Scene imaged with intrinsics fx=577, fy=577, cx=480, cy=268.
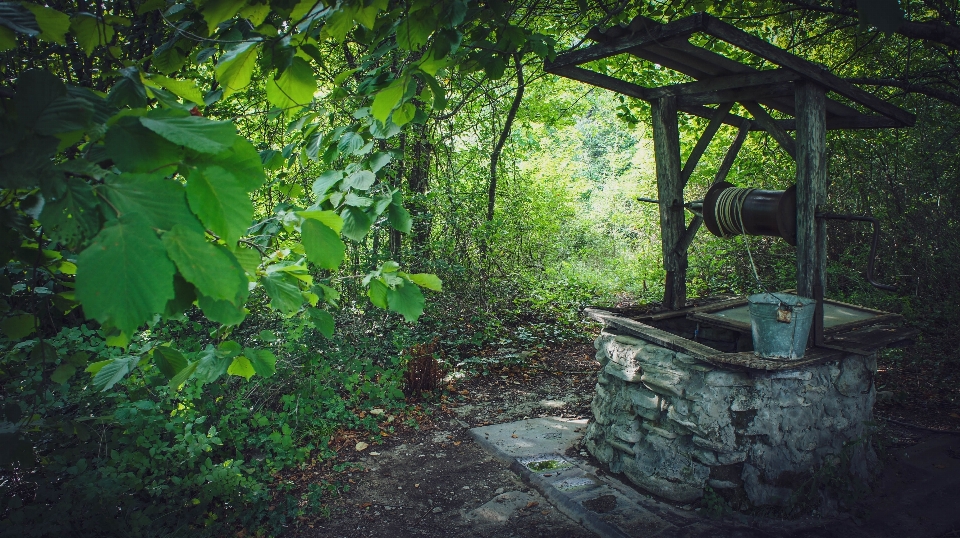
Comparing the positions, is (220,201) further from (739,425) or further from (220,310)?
(739,425)

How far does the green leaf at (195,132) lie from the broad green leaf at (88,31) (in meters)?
A: 0.95

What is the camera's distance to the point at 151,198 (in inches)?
30.3

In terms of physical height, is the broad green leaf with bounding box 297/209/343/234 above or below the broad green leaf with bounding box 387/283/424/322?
above

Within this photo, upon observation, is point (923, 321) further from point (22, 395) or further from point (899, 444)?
point (22, 395)

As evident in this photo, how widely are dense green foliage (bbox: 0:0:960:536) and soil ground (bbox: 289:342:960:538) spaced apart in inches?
10.6

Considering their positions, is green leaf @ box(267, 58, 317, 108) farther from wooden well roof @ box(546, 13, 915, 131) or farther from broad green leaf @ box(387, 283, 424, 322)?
wooden well roof @ box(546, 13, 915, 131)

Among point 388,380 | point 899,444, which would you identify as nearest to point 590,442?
point 388,380

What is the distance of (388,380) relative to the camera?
539 centimetres

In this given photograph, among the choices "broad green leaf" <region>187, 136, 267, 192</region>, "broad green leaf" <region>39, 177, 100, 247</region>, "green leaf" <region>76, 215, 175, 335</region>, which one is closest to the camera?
"green leaf" <region>76, 215, 175, 335</region>

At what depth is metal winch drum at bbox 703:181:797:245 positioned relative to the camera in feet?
12.5

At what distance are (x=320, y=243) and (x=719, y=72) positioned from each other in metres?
3.79

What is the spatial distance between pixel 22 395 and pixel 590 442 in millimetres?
3523

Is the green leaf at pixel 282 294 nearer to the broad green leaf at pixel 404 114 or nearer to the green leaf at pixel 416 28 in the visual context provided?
the broad green leaf at pixel 404 114

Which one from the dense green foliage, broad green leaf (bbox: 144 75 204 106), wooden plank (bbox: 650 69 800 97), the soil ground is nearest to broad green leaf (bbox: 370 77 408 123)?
the dense green foliage
